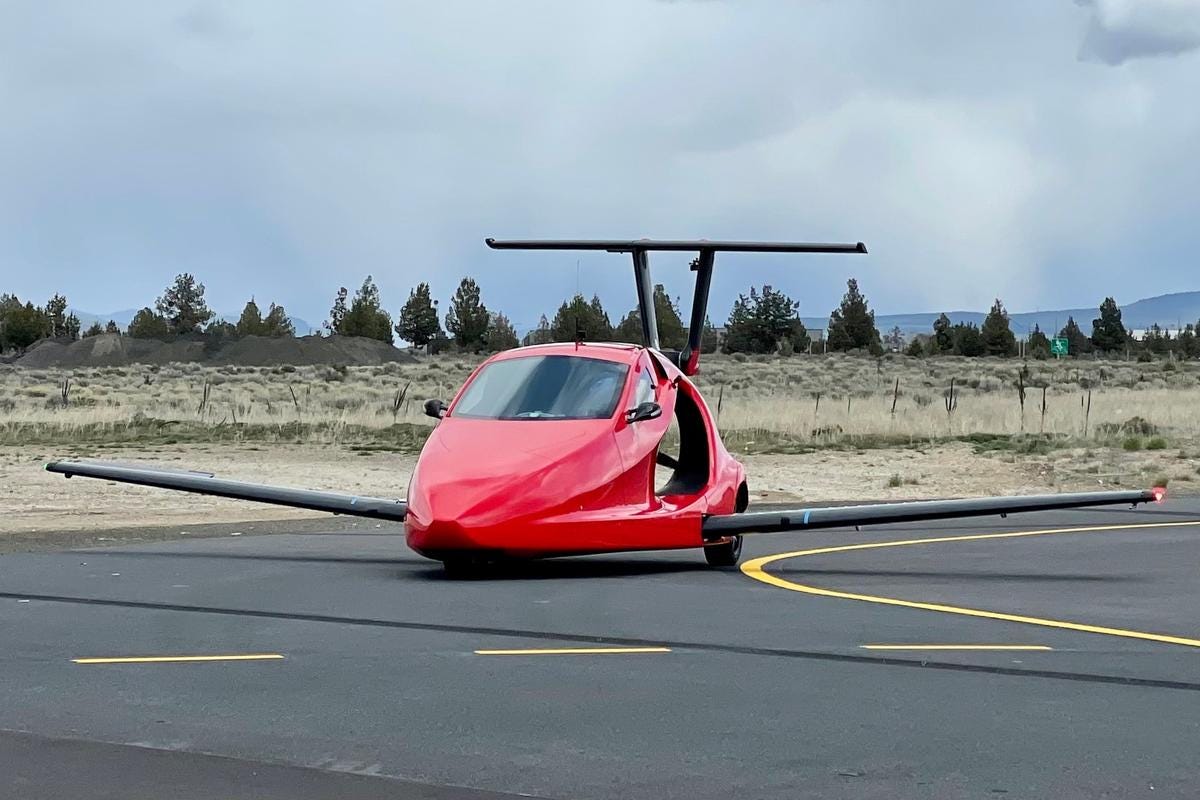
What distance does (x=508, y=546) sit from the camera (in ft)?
44.2

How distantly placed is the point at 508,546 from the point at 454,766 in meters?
6.41

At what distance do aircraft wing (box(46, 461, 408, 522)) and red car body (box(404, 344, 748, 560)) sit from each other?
1.11 m

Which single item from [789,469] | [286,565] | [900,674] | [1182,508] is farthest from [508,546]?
[789,469]

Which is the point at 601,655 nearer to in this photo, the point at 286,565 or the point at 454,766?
the point at 454,766

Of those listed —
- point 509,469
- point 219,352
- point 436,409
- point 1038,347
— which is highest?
point 1038,347

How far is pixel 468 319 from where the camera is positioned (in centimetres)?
13200

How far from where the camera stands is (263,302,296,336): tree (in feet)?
473

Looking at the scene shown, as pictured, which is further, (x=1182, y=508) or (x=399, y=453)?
(x=399, y=453)

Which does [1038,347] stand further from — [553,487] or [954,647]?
[954,647]

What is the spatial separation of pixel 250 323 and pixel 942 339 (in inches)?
2307

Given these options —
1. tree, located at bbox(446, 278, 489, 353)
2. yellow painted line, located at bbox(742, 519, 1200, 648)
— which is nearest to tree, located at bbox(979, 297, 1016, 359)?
tree, located at bbox(446, 278, 489, 353)

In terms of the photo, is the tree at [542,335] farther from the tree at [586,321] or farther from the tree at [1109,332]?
the tree at [1109,332]

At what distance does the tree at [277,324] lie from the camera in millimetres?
144250

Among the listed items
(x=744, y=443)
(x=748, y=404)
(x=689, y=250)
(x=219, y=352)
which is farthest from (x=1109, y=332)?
(x=689, y=250)
